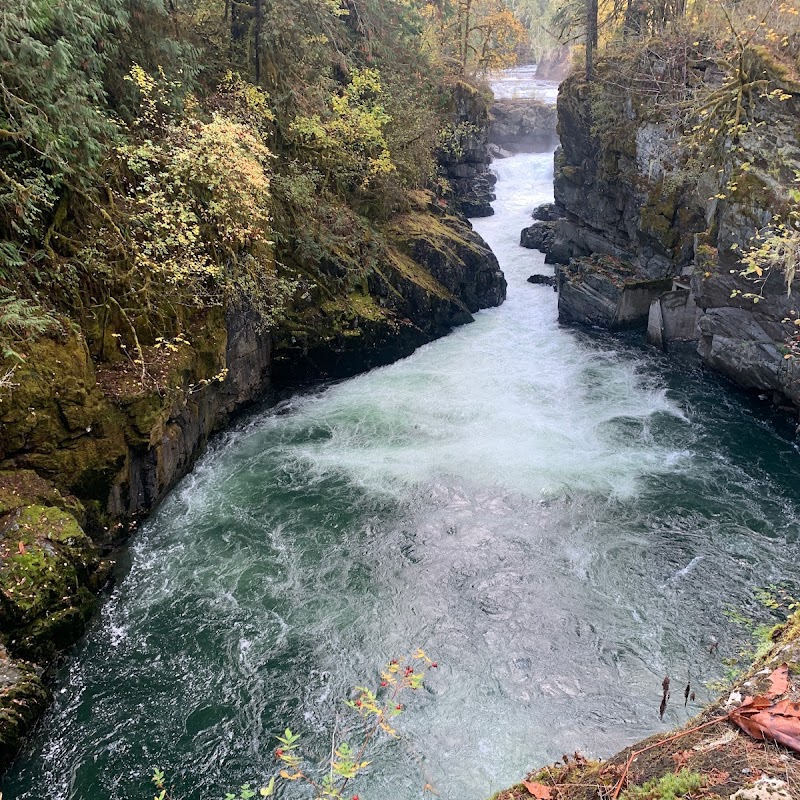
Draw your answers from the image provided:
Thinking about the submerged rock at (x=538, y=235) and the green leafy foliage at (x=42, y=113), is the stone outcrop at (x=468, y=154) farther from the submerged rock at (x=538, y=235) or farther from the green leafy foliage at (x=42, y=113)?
the green leafy foliage at (x=42, y=113)

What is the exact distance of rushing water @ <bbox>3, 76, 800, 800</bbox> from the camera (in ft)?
20.7

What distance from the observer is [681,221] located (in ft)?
54.3

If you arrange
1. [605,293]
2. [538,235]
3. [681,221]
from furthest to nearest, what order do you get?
[538,235] → [605,293] → [681,221]

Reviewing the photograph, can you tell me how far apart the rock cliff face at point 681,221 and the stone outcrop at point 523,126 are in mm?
16841

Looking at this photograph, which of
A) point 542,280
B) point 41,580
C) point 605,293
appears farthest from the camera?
point 542,280

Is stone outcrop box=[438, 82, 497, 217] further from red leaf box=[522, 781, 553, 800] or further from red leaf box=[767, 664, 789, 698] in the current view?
red leaf box=[522, 781, 553, 800]

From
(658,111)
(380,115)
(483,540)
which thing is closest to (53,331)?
(483,540)

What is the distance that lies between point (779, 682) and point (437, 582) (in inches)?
205

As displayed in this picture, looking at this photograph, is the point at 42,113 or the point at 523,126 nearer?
the point at 42,113

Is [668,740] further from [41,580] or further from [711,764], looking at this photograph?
[41,580]

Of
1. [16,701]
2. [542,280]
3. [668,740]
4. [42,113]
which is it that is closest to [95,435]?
[16,701]

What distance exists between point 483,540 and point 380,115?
1172cm

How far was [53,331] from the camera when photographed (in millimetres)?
7961

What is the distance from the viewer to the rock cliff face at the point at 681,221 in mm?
11789
